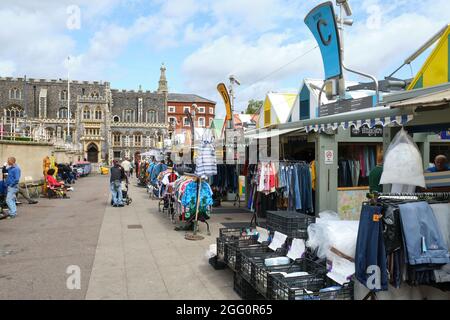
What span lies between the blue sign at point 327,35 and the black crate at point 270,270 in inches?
175

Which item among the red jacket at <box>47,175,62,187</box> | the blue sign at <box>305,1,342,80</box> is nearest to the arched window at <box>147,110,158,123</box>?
the red jacket at <box>47,175,62,187</box>

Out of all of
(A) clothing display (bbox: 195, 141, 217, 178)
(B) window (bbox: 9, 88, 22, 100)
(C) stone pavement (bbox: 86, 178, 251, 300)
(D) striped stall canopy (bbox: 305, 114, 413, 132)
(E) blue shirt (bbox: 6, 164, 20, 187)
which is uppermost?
(B) window (bbox: 9, 88, 22, 100)

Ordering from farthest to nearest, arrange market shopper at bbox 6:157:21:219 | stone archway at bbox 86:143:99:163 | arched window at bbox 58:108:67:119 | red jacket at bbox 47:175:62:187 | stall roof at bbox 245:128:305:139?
arched window at bbox 58:108:67:119, stone archway at bbox 86:143:99:163, red jacket at bbox 47:175:62:187, market shopper at bbox 6:157:21:219, stall roof at bbox 245:128:305:139

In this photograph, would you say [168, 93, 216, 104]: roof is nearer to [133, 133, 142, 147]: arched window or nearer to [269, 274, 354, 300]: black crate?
[133, 133, 142, 147]: arched window

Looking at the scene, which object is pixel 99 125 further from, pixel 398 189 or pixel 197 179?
pixel 398 189

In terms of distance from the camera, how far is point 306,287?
4070 millimetres

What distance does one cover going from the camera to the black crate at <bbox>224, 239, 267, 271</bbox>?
203 inches

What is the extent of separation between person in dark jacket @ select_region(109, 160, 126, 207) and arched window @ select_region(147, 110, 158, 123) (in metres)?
61.8

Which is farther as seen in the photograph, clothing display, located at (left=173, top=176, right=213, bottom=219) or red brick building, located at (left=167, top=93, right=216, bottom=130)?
red brick building, located at (left=167, top=93, right=216, bottom=130)

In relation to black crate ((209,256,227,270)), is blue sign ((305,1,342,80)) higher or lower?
higher

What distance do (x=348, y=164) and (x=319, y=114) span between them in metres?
2.35
